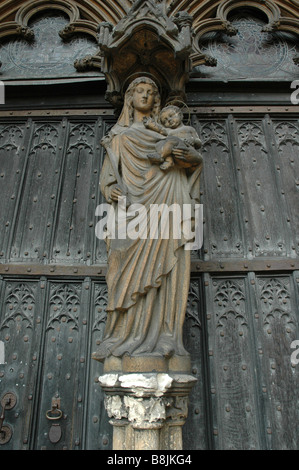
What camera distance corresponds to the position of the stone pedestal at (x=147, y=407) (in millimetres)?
2287

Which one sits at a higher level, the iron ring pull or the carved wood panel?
the carved wood panel

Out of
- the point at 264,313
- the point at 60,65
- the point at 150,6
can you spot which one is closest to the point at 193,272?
the point at 264,313

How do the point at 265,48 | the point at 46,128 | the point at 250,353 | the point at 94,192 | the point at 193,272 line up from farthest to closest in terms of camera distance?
the point at 265,48, the point at 46,128, the point at 94,192, the point at 193,272, the point at 250,353

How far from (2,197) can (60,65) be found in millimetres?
1955

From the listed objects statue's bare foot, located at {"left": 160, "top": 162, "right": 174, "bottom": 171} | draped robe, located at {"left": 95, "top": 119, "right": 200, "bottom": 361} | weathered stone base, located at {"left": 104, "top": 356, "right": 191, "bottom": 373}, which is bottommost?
weathered stone base, located at {"left": 104, "top": 356, "right": 191, "bottom": 373}

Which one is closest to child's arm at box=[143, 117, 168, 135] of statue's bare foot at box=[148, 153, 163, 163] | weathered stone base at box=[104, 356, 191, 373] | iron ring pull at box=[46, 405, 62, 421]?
statue's bare foot at box=[148, 153, 163, 163]

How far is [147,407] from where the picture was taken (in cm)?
230

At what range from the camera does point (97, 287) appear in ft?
11.7

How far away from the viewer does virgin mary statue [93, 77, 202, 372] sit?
96.9 inches

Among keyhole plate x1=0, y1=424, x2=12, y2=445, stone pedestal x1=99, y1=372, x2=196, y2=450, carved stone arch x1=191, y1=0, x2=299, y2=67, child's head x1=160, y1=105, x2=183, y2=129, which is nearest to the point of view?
Answer: stone pedestal x1=99, y1=372, x2=196, y2=450

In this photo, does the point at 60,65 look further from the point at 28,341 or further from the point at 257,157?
the point at 28,341

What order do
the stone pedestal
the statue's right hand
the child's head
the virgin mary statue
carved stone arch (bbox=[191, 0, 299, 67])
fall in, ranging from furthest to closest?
1. carved stone arch (bbox=[191, 0, 299, 67])
2. the child's head
3. the statue's right hand
4. the virgin mary statue
5. the stone pedestal

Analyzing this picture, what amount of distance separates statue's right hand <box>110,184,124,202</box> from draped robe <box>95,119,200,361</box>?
67mm

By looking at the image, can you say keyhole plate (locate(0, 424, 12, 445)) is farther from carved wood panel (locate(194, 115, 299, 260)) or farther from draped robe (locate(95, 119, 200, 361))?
carved wood panel (locate(194, 115, 299, 260))
